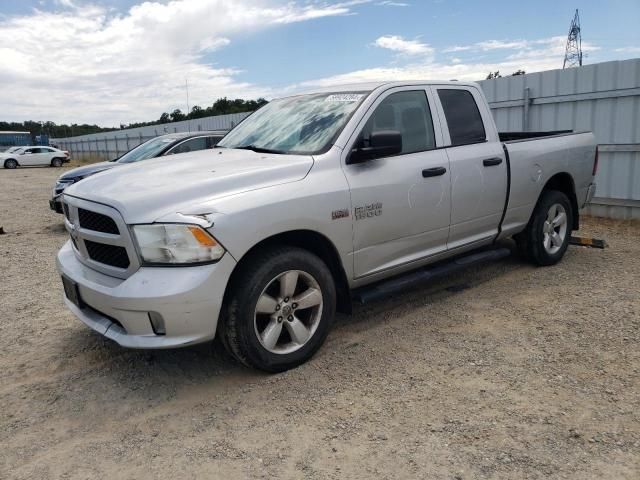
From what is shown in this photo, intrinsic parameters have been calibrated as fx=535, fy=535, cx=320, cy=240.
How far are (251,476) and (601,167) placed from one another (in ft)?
25.9

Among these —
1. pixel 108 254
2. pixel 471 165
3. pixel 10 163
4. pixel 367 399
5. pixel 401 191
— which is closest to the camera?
pixel 367 399

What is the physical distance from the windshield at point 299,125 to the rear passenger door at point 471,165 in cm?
98

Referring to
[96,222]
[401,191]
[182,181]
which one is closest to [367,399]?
[401,191]

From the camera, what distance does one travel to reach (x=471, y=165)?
15.3 feet

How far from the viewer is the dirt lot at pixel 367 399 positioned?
8.77ft

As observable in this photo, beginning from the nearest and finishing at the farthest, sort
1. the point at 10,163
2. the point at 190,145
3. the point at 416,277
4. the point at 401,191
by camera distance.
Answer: the point at 401,191, the point at 416,277, the point at 190,145, the point at 10,163

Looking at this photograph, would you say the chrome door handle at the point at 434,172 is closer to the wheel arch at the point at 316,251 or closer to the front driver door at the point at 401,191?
the front driver door at the point at 401,191

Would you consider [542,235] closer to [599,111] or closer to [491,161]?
[491,161]

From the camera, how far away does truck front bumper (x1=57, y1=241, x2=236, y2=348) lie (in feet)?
9.95

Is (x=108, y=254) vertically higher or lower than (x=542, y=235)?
higher

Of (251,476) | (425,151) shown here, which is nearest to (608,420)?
(251,476)

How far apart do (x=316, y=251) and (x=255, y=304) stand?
71 centimetres

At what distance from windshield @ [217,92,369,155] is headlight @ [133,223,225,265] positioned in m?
1.16

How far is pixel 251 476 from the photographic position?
2582 millimetres
